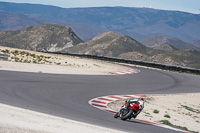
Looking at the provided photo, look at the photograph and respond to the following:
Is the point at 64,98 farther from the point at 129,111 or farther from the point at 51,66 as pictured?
the point at 51,66

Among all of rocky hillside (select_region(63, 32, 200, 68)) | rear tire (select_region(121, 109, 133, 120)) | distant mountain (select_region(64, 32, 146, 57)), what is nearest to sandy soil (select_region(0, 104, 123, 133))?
rear tire (select_region(121, 109, 133, 120))

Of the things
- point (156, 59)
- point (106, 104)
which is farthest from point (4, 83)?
point (156, 59)

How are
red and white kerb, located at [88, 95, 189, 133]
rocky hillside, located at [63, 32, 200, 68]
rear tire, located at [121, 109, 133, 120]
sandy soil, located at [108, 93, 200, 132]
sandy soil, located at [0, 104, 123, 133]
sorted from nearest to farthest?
sandy soil, located at [0, 104, 123, 133]
rear tire, located at [121, 109, 133, 120]
red and white kerb, located at [88, 95, 189, 133]
sandy soil, located at [108, 93, 200, 132]
rocky hillside, located at [63, 32, 200, 68]

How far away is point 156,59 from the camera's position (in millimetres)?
123875

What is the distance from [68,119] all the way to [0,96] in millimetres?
4043

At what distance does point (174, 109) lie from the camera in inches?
739

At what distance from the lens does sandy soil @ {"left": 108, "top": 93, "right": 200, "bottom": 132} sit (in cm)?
1539

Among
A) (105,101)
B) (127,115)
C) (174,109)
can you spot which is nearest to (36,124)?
(127,115)

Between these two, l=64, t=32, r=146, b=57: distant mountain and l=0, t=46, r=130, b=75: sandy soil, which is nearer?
l=0, t=46, r=130, b=75: sandy soil

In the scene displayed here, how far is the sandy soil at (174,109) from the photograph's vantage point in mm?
15391

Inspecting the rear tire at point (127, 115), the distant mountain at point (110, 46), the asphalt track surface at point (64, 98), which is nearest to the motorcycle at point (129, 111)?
the rear tire at point (127, 115)

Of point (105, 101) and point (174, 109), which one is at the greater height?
point (105, 101)

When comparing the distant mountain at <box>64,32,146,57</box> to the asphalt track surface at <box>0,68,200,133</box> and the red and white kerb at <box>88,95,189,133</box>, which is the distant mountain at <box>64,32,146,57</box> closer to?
the asphalt track surface at <box>0,68,200,133</box>

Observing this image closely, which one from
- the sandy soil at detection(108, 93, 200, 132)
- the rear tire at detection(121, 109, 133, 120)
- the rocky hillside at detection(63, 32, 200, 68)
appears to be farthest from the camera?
the rocky hillside at detection(63, 32, 200, 68)
